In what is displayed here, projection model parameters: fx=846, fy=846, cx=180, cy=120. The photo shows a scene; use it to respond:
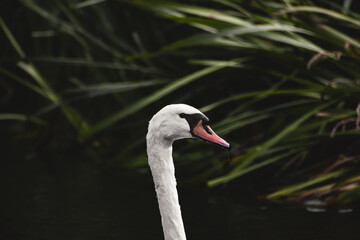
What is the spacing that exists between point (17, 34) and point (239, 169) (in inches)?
201

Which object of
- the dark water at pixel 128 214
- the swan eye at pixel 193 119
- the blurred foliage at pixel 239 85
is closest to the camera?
the swan eye at pixel 193 119

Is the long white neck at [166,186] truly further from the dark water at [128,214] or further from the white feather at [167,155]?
the dark water at [128,214]

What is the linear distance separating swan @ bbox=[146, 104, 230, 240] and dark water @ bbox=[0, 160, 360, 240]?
139 cm

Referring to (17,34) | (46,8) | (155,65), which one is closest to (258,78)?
(155,65)

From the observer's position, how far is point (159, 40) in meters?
7.71

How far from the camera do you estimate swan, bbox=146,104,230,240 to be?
364 cm

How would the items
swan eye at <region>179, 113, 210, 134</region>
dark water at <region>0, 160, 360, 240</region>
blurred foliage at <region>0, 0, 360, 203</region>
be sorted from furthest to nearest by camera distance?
blurred foliage at <region>0, 0, 360, 203</region> → dark water at <region>0, 160, 360, 240</region> → swan eye at <region>179, 113, 210, 134</region>

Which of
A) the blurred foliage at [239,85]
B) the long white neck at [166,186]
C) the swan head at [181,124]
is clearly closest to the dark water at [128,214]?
the blurred foliage at [239,85]

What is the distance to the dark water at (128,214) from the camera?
5137mm

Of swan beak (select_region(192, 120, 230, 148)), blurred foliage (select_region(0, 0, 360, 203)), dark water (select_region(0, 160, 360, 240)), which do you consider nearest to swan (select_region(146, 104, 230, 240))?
swan beak (select_region(192, 120, 230, 148))

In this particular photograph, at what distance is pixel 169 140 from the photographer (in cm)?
371

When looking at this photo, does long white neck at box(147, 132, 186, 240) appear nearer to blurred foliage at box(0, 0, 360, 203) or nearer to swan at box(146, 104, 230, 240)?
swan at box(146, 104, 230, 240)

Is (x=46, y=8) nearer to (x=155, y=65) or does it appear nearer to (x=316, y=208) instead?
(x=155, y=65)

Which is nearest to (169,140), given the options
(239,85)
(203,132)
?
(203,132)
